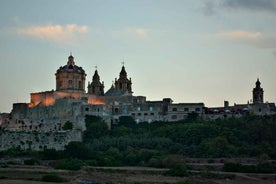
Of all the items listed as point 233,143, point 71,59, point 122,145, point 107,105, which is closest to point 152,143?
point 122,145

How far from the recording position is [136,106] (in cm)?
9706

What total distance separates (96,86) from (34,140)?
77.0ft

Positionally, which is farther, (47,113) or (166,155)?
(47,113)

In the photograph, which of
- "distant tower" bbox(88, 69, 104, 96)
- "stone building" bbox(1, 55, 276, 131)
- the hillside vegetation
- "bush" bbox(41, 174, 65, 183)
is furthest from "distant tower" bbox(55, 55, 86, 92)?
"bush" bbox(41, 174, 65, 183)

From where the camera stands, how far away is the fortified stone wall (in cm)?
8369

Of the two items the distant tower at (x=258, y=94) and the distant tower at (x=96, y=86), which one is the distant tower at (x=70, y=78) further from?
the distant tower at (x=258, y=94)

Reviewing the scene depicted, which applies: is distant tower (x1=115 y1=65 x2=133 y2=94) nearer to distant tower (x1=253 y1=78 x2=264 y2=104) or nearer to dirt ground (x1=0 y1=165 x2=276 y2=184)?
distant tower (x1=253 y1=78 x2=264 y2=104)

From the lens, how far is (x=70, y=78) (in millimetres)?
98375

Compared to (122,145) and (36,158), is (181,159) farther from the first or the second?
(36,158)

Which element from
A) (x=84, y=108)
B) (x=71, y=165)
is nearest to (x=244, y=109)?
(x=84, y=108)

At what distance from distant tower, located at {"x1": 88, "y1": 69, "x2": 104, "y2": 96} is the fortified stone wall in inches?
804

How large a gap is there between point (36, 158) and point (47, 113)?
1456 cm

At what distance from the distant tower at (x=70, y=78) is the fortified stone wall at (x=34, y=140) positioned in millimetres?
13582

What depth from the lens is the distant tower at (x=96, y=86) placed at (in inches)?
4161
